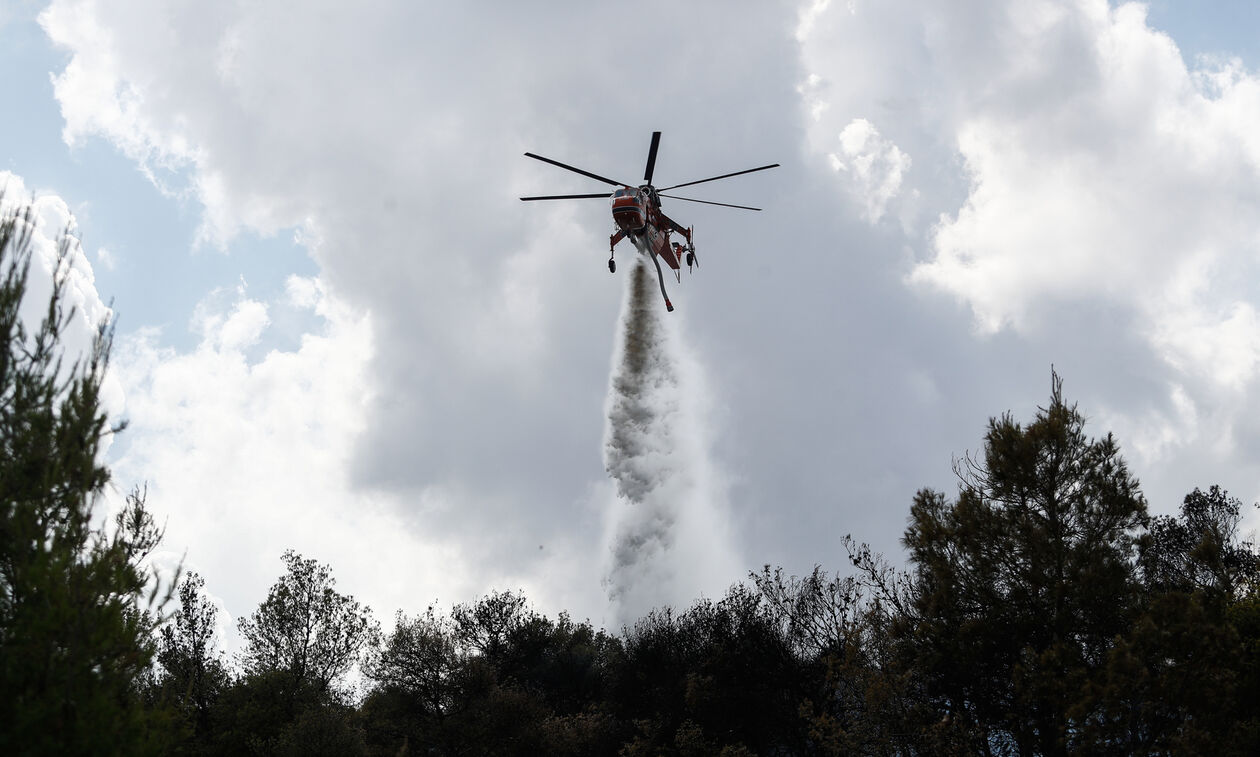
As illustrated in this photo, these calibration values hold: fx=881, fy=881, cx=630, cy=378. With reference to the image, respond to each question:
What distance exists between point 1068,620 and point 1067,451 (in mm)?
4439

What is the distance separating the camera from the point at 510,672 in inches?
2041

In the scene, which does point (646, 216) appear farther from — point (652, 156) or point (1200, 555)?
point (1200, 555)

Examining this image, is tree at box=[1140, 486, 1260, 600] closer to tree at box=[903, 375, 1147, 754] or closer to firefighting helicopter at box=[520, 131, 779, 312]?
tree at box=[903, 375, 1147, 754]

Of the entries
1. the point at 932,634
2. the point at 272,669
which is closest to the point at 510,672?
the point at 272,669

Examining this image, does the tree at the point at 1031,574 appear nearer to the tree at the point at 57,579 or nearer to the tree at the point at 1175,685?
the tree at the point at 1175,685

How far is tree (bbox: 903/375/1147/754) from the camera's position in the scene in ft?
73.5

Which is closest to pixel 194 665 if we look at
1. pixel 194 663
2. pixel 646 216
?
pixel 194 663

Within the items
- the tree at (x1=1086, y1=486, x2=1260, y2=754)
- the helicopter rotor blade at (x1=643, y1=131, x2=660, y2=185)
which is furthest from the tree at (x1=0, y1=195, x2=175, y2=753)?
the helicopter rotor blade at (x1=643, y1=131, x2=660, y2=185)

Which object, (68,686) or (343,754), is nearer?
(68,686)

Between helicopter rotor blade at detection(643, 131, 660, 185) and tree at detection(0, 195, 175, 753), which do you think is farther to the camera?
helicopter rotor blade at detection(643, 131, 660, 185)

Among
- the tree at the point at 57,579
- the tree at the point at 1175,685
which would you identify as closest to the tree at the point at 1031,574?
the tree at the point at 1175,685

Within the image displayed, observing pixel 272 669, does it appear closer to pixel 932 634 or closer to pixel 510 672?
pixel 510 672

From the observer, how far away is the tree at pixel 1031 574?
882 inches

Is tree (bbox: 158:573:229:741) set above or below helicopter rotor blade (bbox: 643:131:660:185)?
below
